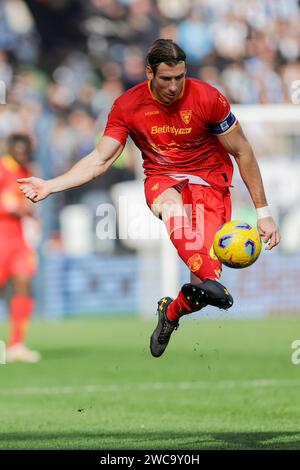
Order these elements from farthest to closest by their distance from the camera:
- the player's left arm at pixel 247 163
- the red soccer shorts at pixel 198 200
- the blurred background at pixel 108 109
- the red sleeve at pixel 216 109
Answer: the blurred background at pixel 108 109
the red soccer shorts at pixel 198 200
the player's left arm at pixel 247 163
the red sleeve at pixel 216 109

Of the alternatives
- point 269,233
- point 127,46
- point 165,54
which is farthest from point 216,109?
point 127,46

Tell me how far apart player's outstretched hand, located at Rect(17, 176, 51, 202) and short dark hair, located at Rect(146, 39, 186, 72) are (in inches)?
45.0

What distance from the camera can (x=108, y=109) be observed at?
2195 centimetres

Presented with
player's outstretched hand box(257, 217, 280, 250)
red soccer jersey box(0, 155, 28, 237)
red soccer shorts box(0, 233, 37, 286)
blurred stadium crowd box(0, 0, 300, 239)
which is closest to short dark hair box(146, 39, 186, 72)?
player's outstretched hand box(257, 217, 280, 250)

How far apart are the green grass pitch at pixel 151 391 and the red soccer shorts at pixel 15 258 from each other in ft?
3.90

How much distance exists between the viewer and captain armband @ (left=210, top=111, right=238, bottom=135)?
8133 millimetres

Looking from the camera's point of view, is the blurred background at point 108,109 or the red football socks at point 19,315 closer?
the red football socks at point 19,315

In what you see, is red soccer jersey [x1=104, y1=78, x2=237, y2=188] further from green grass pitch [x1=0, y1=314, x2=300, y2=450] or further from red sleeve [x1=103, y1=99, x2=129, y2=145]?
green grass pitch [x1=0, y1=314, x2=300, y2=450]

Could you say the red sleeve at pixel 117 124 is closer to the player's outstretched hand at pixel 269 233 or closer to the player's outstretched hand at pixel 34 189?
the player's outstretched hand at pixel 34 189

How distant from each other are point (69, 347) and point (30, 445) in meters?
7.86

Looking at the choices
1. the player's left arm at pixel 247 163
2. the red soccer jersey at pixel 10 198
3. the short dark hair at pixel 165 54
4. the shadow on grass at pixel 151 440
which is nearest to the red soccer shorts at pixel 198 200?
the player's left arm at pixel 247 163

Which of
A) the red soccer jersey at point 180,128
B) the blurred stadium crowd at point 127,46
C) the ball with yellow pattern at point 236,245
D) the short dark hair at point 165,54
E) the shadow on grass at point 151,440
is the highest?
the blurred stadium crowd at point 127,46

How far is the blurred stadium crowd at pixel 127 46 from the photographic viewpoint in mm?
22188

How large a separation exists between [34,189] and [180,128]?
121 cm
